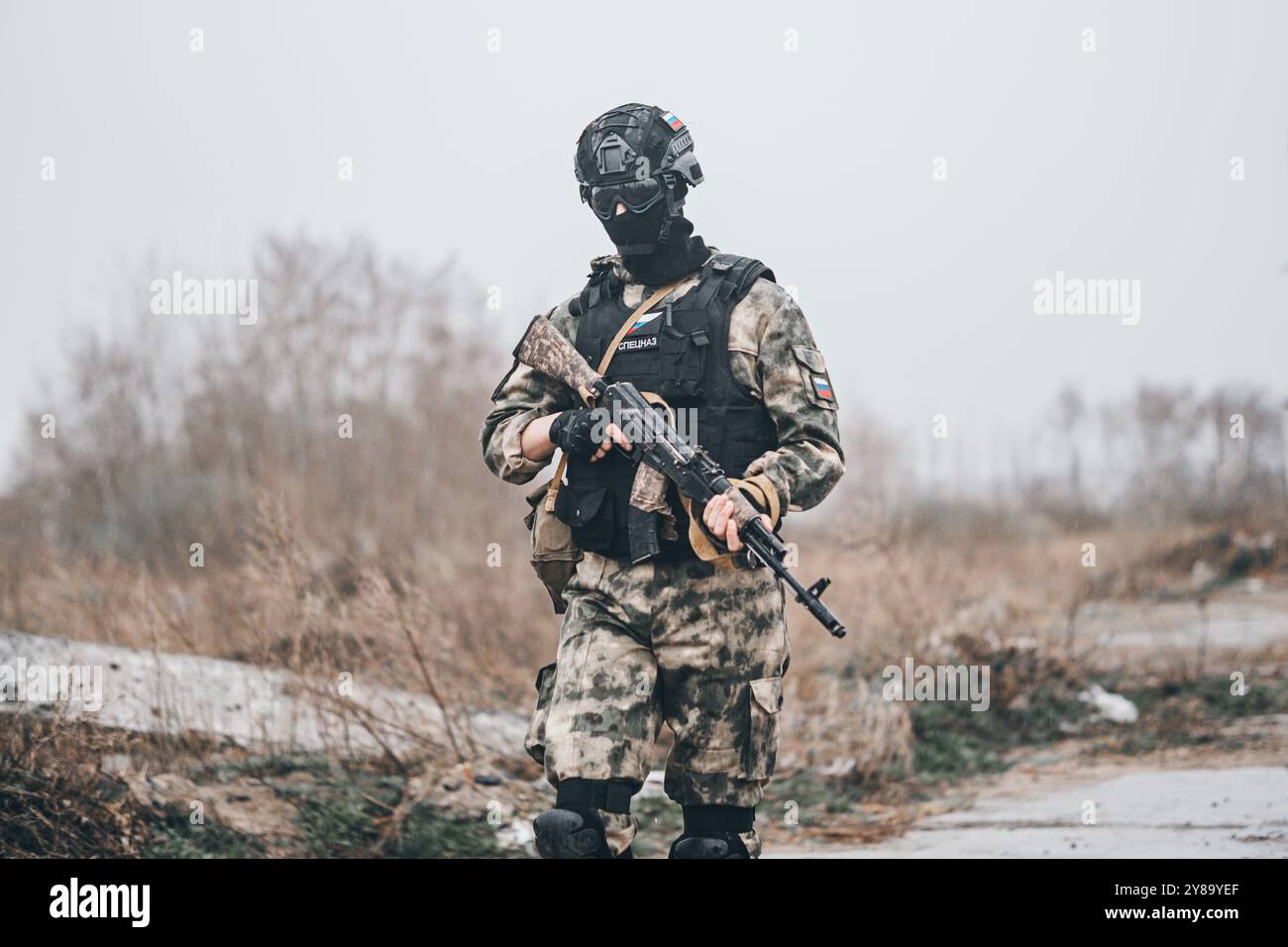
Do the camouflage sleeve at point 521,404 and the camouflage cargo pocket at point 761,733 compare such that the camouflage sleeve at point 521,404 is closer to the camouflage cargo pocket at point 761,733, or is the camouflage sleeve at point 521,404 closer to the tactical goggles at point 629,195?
the tactical goggles at point 629,195

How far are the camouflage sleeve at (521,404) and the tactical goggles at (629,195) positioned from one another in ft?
1.26

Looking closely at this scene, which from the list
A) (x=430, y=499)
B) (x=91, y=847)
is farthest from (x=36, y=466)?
(x=91, y=847)

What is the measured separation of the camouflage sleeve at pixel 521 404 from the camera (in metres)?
3.91

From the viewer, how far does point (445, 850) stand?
5.63 meters

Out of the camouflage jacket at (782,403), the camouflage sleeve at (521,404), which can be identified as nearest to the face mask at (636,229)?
the camouflage jacket at (782,403)

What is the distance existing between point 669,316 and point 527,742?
4.03 ft

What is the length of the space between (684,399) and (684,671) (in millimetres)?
735

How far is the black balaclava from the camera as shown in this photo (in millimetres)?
3863

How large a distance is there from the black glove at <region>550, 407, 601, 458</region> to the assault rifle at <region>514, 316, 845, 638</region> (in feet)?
0.23

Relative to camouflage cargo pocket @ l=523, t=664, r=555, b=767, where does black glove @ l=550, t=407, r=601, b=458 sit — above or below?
above

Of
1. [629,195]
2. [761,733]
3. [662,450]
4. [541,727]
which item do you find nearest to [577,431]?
[662,450]

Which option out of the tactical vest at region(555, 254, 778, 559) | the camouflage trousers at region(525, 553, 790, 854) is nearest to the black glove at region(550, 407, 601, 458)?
the tactical vest at region(555, 254, 778, 559)

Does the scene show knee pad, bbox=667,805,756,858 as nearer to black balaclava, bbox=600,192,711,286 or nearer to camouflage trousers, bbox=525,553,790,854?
camouflage trousers, bbox=525,553,790,854
